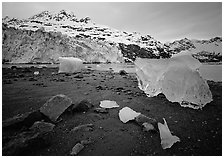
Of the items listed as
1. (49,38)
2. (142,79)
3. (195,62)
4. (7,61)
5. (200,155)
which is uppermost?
(49,38)

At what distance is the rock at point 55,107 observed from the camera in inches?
87.0

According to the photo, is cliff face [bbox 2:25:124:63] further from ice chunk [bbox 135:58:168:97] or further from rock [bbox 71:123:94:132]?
rock [bbox 71:123:94:132]

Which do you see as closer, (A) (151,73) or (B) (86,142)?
(B) (86,142)

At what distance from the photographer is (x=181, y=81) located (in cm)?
300

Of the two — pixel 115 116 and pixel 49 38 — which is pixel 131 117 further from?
pixel 49 38

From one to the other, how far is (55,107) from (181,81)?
89.3 inches

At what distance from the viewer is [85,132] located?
6.51 feet

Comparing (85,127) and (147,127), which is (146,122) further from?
(85,127)

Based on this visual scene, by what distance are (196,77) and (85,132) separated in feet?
7.27

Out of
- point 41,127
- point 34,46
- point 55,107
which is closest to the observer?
point 41,127

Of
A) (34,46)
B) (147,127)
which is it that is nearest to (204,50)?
(34,46)

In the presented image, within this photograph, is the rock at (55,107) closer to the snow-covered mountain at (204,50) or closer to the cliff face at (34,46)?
the cliff face at (34,46)

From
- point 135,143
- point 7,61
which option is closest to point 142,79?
point 135,143

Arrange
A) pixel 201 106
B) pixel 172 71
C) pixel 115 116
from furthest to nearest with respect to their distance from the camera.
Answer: pixel 172 71 < pixel 201 106 < pixel 115 116
